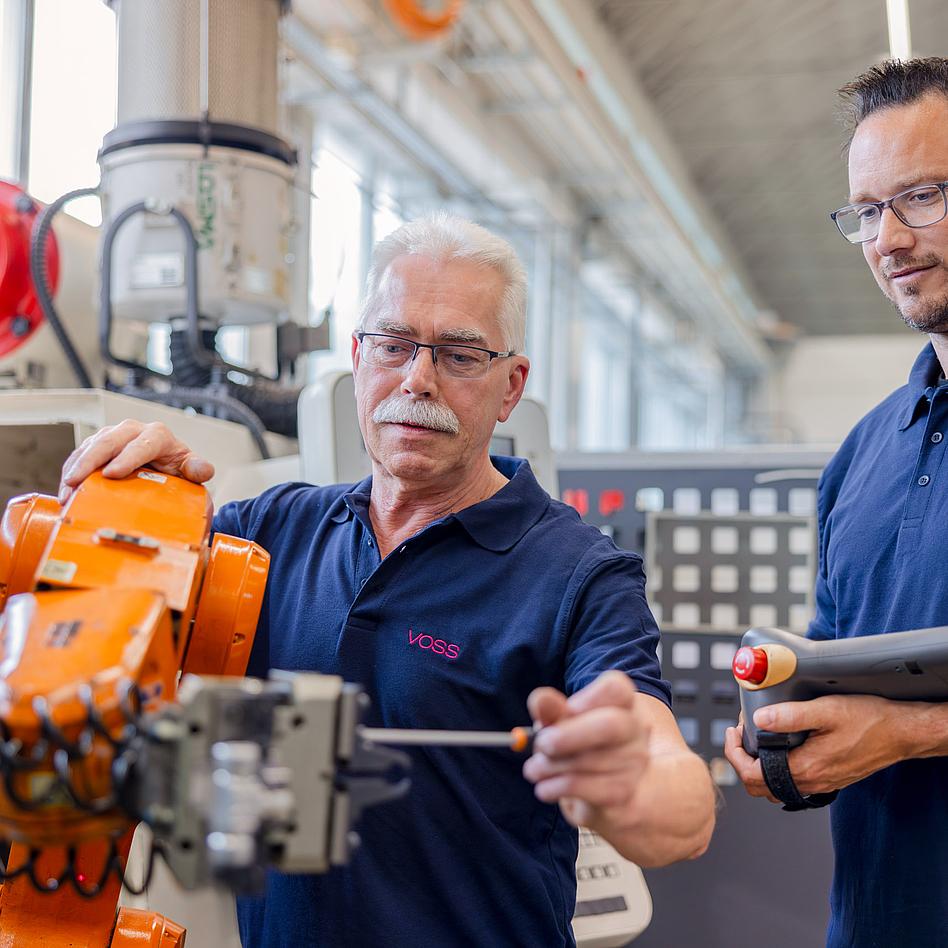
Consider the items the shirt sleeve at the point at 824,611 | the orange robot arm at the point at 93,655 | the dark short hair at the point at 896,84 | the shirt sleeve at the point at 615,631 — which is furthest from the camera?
the shirt sleeve at the point at 824,611

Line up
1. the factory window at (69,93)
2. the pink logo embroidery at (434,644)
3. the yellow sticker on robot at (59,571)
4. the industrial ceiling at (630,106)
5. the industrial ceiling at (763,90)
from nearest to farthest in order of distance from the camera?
the yellow sticker on robot at (59,571), the pink logo embroidery at (434,644), the factory window at (69,93), the industrial ceiling at (630,106), the industrial ceiling at (763,90)

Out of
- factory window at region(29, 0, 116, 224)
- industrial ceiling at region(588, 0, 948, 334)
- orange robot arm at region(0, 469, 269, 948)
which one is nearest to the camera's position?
orange robot arm at region(0, 469, 269, 948)

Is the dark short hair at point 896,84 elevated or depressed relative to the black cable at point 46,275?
elevated

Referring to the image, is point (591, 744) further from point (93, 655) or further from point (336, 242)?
point (336, 242)

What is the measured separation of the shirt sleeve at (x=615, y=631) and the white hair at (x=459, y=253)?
32 cm

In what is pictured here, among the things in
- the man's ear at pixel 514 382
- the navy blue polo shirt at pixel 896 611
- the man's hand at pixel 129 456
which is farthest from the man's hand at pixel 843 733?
the man's hand at pixel 129 456

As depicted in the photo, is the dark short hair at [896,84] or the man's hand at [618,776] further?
the dark short hair at [896,84]

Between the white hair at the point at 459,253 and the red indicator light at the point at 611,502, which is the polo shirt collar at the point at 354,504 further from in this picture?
the red indicator light at the point at 611,502

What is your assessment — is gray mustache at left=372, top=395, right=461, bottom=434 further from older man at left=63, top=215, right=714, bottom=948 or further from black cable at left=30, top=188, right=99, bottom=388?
black cable at left=30, top=188, right=99, bottom=388

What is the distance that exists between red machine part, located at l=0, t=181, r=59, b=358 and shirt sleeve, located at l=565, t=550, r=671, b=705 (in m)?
1.33

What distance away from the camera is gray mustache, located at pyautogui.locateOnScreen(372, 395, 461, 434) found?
51.5 inches

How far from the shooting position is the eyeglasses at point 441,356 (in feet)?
4.34

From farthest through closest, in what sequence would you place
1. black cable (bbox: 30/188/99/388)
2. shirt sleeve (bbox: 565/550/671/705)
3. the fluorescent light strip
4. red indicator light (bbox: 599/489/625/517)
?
red indicator light (bbox: 599/489/625/517), the fluorescent light strip, black cable (bbox: 30/188/99/388), shirt sleeve (bbox: 565/550/671/705)

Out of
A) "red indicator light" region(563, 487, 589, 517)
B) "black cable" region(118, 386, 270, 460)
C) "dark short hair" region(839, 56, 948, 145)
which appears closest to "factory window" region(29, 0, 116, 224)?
"black cable" region(118, 386, 270, 460)
